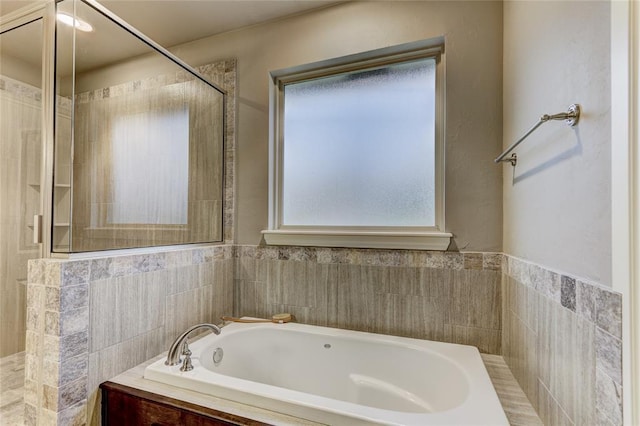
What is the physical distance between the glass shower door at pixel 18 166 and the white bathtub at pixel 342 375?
959 millimetres

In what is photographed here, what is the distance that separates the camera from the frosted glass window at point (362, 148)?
180 centimetres

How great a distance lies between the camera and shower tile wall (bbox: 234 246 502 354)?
5.22ft

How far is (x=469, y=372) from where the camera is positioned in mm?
1290

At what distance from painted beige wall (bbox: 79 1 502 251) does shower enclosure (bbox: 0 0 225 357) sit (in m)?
0.15

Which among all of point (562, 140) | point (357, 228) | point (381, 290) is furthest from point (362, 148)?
point (562, 140)

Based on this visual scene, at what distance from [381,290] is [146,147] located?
185cm

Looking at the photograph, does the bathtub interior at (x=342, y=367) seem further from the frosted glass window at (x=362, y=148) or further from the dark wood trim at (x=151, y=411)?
the frosted glass window at (x=362, y=148)

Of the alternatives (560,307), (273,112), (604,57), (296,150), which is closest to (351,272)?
(296,150)

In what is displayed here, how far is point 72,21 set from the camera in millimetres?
1307

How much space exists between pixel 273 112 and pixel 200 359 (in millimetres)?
1606

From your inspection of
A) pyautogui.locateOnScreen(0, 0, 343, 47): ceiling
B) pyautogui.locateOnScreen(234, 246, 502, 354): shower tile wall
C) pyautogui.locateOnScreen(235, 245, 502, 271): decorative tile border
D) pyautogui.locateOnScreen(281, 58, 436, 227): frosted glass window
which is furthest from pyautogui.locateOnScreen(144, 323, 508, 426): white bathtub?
pyautogui.locateOnScreen(0, 0, 343, 47): ceiling

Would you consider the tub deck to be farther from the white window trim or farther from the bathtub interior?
the white window trim

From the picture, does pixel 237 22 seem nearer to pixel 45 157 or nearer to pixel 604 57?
pixel 45 157

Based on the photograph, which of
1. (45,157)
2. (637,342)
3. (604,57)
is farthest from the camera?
(45,157)
